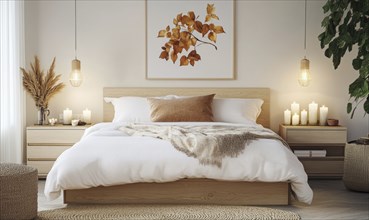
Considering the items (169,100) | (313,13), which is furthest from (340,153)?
(169,100)

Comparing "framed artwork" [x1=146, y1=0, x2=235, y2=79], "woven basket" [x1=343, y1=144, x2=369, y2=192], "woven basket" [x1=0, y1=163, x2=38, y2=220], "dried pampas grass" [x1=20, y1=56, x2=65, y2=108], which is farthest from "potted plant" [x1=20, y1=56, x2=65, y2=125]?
"woven basket" [x1=343, y1=144, x2=369, y2=192]

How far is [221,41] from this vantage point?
601cm

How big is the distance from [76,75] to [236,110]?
5.57 feet

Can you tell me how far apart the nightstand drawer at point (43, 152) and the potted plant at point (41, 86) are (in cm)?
34

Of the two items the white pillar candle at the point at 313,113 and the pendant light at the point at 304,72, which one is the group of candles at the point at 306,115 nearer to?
the white pillar candle at the point at 313,113

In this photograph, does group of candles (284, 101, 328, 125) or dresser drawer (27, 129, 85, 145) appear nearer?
dresser drawer (27, 129, 85, 145)

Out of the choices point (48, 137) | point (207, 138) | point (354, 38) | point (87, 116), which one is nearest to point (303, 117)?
point (354, 38)

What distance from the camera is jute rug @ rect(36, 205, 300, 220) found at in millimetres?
3863

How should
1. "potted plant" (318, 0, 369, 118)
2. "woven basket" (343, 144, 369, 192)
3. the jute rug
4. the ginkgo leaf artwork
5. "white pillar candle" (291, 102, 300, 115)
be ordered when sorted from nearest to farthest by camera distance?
the jute rug, "potted plant" (318, 0, 369, 118), "woven basket" (343, 144, 369, 192), the ginkgo leaf artwork, "white pillar candle" (291, 102, 300, 115)

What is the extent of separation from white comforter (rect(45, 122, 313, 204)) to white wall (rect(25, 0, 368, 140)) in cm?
198

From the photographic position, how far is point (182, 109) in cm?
545

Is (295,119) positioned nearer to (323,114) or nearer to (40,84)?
(323,114)

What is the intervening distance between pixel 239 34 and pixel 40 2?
2156 mm

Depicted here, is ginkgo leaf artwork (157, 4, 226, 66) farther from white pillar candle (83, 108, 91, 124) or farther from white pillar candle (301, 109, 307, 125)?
white pillar candle (301, 109, 307, 125)
